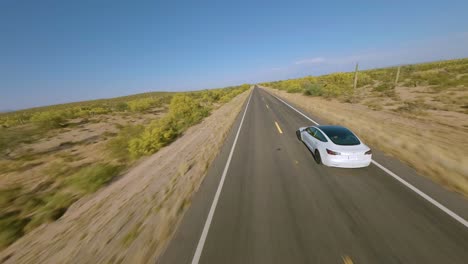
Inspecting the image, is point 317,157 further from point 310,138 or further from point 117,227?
point 117,227

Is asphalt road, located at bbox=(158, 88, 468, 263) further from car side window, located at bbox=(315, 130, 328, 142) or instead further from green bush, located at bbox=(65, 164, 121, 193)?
green bush, located at bbox=(65, 164, 121, 193)

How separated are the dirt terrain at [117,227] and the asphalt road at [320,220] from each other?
519mm

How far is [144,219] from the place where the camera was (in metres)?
5.12

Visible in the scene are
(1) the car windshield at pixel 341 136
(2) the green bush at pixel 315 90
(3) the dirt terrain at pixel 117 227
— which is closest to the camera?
(3) the dirt terrain at pixel 117 227

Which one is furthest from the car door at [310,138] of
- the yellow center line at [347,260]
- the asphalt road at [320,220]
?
the yellow center line at [347,260]

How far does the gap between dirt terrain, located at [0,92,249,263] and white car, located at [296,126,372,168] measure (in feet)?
15.5

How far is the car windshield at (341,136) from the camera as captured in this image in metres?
6.86

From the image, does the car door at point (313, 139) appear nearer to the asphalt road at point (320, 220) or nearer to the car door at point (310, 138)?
the car door at point (310, 138)

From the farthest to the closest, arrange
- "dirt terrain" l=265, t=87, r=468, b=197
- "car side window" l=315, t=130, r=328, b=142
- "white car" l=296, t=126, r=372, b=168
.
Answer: "car side window" l=315, t=130, r=328, b=142, "white car" l=296, t=126, r=372, b=168, "dirt terrain" l=265, t=87, r=468, b=197

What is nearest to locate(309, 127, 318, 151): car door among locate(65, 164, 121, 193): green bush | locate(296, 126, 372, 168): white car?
locate(296, 126, 372, 168): white car

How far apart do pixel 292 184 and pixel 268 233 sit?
2.37 metres

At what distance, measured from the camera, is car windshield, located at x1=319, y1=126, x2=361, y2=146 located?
686 centimetres

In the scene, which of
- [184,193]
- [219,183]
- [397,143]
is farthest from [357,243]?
[397,143]

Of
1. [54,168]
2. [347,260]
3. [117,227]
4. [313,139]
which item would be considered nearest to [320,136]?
[313,139]
